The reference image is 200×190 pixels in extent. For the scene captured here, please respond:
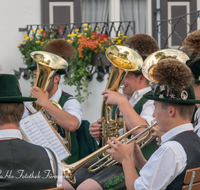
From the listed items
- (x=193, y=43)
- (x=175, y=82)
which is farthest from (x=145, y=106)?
(x=175, y=82)

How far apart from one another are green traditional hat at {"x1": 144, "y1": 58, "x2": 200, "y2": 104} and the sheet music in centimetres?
104

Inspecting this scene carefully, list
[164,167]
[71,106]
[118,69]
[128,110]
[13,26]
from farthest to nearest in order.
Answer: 1. [13,26]
2. [71,106]
3. [118,69]
4. [128,110]
5. [164,167]

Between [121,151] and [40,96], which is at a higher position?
[40,96]

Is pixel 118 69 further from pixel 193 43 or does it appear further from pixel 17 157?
pixel 17 157

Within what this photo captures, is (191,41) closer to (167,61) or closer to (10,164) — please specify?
(167,61)

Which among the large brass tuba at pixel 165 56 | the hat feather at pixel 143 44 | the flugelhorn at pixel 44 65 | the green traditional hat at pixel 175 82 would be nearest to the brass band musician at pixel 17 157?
the green traditional hat at pixel 175 82

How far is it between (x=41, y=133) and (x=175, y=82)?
3.84ft

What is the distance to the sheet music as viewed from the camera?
2275 millimetres

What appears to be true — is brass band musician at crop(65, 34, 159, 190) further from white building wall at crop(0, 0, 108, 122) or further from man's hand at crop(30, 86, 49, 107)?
white building wall at crop(0, 0, 108, 122)

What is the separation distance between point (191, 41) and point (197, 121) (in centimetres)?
57

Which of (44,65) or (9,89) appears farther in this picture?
(44,65)

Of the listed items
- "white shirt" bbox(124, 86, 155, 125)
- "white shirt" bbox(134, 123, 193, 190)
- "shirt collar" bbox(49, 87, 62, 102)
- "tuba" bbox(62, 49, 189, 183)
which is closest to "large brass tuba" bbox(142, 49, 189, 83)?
"tuba" bbox(62, 49, 189, 183)

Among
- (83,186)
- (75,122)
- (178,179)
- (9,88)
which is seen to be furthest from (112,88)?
(178,179)

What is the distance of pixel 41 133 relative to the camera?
2.31m
